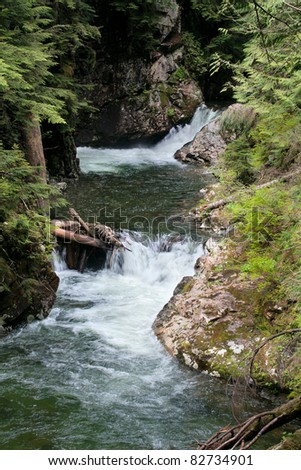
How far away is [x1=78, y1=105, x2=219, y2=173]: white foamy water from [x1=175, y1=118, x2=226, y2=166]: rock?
570 millimetres

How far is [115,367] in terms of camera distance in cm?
792

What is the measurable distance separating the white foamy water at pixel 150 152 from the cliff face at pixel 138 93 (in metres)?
0.40

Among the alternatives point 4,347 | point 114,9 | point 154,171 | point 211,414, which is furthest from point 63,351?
point 114,9

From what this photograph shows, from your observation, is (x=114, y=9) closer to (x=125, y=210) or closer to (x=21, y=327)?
(x=125, y=210)

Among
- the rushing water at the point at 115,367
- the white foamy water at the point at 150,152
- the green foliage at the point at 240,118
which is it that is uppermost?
the green foliage at the point at 240,118

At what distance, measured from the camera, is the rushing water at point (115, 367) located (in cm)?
630

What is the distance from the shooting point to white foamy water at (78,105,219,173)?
1978 centimetres

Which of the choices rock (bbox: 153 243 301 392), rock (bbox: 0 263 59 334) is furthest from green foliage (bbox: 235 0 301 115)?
rock (bbox: 0 263 59 334)

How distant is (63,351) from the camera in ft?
27.5

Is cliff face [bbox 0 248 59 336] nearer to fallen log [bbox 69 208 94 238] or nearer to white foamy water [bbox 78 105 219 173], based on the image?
fallen log [bbox 69 208 94 238]

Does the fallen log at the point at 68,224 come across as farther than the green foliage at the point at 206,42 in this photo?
No

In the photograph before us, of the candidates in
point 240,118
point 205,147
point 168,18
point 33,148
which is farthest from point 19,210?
point 168,18

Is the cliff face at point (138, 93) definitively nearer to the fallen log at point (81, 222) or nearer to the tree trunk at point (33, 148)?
the tree trunk at point (33, 148)

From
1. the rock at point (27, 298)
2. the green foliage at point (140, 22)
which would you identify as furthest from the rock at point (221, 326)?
the green foliage at point (140, 22)
